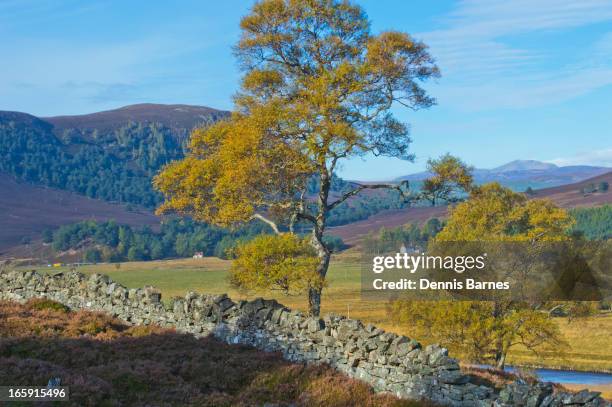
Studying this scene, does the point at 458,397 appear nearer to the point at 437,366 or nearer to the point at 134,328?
the point at 437,366

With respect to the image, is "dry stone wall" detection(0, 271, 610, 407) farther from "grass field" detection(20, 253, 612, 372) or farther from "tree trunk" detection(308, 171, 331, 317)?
"tree trunk" detection(308, 171, 331, 317)

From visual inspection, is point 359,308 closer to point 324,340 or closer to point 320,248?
point 320,248

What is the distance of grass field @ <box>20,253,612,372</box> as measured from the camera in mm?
58312

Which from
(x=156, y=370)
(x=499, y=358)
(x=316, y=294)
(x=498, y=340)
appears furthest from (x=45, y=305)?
(x=499, y=358)

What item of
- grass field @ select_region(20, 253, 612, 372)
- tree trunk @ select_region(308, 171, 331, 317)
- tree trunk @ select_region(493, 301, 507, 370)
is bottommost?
grass field @ select_region(20, 253, 612, 372)

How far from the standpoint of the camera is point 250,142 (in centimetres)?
3192

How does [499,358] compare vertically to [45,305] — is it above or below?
below

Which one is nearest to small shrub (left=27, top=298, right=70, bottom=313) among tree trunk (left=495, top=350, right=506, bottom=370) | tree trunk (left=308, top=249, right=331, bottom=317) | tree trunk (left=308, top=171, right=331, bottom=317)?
tree trunk (left=308, top=249, right=331, bottom=317)

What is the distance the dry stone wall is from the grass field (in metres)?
5.44

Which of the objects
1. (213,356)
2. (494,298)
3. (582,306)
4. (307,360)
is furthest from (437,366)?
(582,306)

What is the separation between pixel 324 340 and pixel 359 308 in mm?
76694

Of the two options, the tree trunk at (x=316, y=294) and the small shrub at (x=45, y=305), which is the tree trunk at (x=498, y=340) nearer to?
the tree trunk at (x=316, y=294)

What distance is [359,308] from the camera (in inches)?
3851

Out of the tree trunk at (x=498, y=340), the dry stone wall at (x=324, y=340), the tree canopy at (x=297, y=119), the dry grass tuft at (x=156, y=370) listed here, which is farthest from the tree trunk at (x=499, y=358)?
the dry grass tuft at (x=156, y=370)
